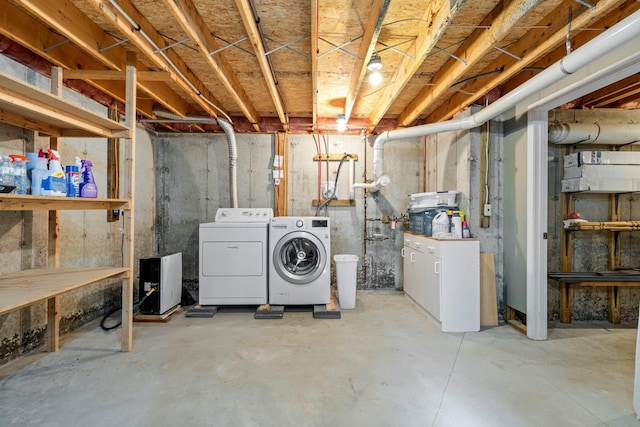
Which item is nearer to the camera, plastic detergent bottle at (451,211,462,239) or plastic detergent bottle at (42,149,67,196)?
plastic detergent bottle at (42,149,67,196)

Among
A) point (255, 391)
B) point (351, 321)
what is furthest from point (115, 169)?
point (351, 321)

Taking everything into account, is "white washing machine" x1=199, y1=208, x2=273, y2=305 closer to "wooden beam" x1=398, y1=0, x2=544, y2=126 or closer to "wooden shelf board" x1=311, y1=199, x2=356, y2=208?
"wooden shelf board" x1=311, y1=199, x2=356, y2=208

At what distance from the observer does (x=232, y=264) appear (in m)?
3.33

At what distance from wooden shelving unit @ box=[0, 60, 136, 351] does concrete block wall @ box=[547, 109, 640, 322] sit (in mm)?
4154

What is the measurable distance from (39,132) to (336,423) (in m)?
2.96

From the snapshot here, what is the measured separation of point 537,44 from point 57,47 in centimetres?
365

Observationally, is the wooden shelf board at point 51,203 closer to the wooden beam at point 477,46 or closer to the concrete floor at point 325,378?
the concrete floor at point 325,378

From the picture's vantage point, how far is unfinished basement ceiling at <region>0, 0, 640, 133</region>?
1.89m

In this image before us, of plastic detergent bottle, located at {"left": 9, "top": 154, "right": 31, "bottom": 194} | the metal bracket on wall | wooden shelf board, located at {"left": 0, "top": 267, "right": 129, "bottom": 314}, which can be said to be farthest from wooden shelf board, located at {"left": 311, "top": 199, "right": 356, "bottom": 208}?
plastic detergent bottle, located at {"left": 9, "top": 154, "right": 31, "bottom": 194}

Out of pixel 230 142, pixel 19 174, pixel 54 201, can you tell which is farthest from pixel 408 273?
pixel 19 174

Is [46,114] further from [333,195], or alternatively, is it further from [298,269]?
[333,195]

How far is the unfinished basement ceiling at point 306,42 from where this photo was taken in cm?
189

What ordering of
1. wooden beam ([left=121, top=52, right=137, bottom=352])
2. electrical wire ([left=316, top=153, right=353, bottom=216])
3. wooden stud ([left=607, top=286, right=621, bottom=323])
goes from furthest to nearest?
electrical wire ([left=316, top=153, right=353, bottom=216]), wooden stud ([left=607, top=286, right=621, bottom=323]), wooden beam ([left=121, top=52, right=137, bottom=352])

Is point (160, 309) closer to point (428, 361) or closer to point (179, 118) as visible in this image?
point (179, 118)
